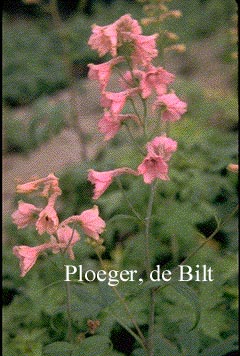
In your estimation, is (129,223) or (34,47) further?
(34,47)

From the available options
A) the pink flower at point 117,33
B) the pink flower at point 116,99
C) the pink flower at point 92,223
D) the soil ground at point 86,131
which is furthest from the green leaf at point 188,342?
the soil ground at point 86,131

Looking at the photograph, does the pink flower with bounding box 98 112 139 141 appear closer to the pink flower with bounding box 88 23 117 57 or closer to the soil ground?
the pink flower with bounding box 88 23 117 57

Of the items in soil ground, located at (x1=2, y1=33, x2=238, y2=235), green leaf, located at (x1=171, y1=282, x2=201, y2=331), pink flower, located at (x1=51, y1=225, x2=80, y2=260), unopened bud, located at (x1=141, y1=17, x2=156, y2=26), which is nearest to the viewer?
green leaf, located at (x1=171, y1=282, x2=201, y2=331)

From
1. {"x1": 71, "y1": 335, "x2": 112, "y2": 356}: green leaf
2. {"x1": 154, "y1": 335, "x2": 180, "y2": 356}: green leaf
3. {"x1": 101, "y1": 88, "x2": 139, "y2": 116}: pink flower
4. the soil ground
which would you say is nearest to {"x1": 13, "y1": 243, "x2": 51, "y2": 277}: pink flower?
{"x1": 71, "y1": 335, "x2": 112, "y2": 356}: green leaf

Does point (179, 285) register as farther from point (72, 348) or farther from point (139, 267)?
point (139, 267)

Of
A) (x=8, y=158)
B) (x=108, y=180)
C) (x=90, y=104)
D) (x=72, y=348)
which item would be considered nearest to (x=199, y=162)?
(x=108, y=180)

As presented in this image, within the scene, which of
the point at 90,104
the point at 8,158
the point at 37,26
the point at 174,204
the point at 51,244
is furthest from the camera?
the point at 37,26

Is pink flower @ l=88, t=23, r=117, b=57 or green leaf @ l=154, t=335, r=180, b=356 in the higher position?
pink flower @ l=88, t=23, r=117, b=57

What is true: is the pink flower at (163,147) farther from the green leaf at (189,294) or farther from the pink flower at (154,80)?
the green leaf at (189,294)
